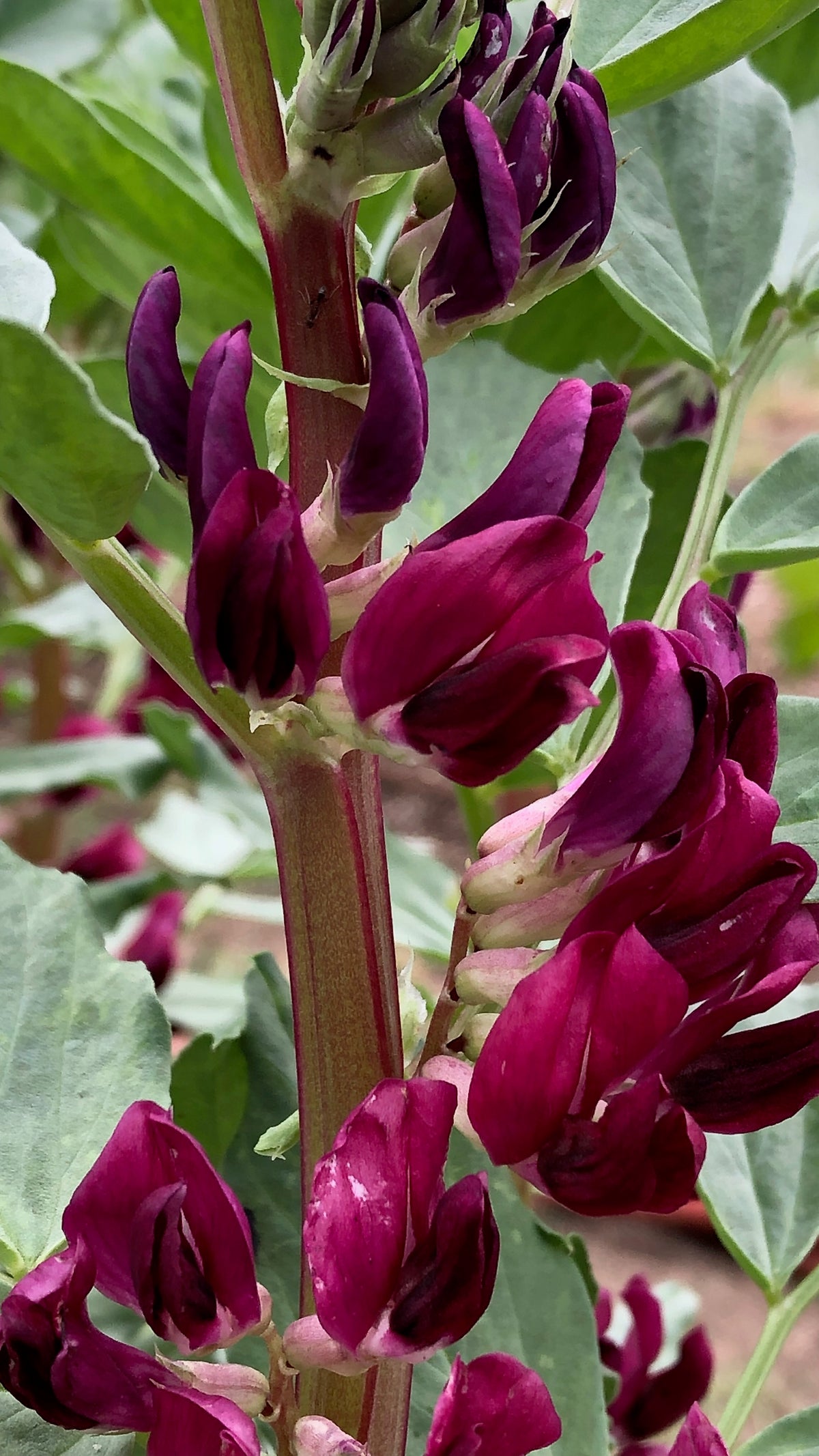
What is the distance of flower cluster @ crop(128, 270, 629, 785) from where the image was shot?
0.93 ft

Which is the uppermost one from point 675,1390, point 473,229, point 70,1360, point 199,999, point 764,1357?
point 473,229

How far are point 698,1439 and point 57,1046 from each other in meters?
0.21

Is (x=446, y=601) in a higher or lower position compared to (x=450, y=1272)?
higher

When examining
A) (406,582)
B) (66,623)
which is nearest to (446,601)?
(406,582)

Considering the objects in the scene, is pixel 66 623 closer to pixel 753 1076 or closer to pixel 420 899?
pixel 420 899

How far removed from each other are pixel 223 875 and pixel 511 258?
18.9 inches

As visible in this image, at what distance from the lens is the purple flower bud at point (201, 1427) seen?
30cm

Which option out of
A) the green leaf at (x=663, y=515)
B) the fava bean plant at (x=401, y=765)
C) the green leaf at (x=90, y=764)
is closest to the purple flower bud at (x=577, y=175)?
the fava bean plant at (x=401, y=765)

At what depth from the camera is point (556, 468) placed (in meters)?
0.30

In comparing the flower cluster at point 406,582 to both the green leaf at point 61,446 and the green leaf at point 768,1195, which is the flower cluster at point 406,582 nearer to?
the green leaf at point 61,446

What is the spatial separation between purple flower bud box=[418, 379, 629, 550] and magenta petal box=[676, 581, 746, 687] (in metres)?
0.05

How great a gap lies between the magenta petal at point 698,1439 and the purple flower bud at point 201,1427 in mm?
109

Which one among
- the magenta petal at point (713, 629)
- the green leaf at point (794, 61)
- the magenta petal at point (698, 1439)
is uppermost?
the green leaf at point (794, 61)

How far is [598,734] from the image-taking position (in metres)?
0.45
